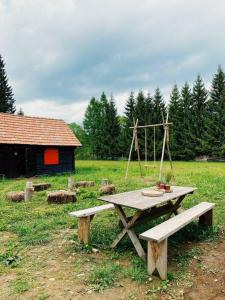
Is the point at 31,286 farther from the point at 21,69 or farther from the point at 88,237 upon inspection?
the point at 21,69

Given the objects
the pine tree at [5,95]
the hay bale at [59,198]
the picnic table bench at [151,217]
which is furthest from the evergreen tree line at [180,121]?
the picnic table bench at [151,217]

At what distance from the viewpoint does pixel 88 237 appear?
15.5ft

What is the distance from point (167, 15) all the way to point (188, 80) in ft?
92.4

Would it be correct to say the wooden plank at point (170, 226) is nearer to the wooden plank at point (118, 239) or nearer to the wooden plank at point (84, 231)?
the wooden plank at point (118, 239)

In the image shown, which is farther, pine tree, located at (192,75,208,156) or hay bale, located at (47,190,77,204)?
pine tree, located at (192,75,208,156)

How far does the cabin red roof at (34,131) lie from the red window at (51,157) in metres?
0.61

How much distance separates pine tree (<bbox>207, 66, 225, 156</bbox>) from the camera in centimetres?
3212

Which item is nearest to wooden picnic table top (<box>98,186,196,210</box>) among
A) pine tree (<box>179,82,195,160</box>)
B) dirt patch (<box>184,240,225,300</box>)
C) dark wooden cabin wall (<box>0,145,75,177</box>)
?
dirt patch (<box>184,240,225,300</box>)

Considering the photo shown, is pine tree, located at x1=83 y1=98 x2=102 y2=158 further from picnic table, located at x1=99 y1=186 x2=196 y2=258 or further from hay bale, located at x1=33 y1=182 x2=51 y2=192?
picnic table, located at x1=99 y1=186 x2=196 y2=258

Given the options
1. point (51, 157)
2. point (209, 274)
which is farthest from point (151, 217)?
point (51, 157)

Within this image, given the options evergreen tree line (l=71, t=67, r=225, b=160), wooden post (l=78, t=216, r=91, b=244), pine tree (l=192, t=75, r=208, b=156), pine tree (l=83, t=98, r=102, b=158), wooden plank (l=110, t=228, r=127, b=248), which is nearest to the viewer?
wooden plank (l=110, t=228, r=127, b=248)

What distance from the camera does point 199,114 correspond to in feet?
114

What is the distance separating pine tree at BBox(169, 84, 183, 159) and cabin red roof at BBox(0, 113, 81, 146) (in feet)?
60.1

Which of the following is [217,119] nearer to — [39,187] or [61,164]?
[61,164]
